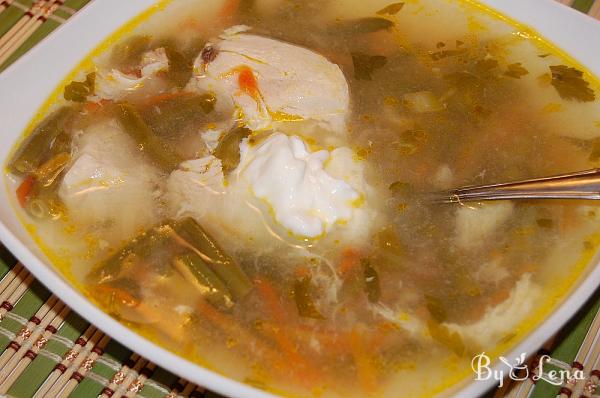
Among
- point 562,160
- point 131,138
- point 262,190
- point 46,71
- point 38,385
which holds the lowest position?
point 562,160

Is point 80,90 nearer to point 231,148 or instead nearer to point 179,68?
point 179,68

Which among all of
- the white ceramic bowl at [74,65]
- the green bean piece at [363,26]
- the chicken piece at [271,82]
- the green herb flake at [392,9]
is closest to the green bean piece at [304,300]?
the white ceramic bowl at [74,65]

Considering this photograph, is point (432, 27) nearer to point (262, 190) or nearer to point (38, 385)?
point (262, 190)

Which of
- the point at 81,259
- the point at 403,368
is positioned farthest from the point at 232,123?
the point at 403,368

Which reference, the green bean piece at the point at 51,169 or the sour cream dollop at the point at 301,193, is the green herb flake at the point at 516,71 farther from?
the green bean piece at the point at 51,169

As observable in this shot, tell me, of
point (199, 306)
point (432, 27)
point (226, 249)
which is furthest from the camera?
point (432, 27)

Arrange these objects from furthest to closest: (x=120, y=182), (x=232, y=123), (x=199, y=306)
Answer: (x=232, y=123) → (x=120, y=182) → (x=199, y=306)

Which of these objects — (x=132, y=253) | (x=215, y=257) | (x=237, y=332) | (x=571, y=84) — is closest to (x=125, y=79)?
(x=132, y=253)
